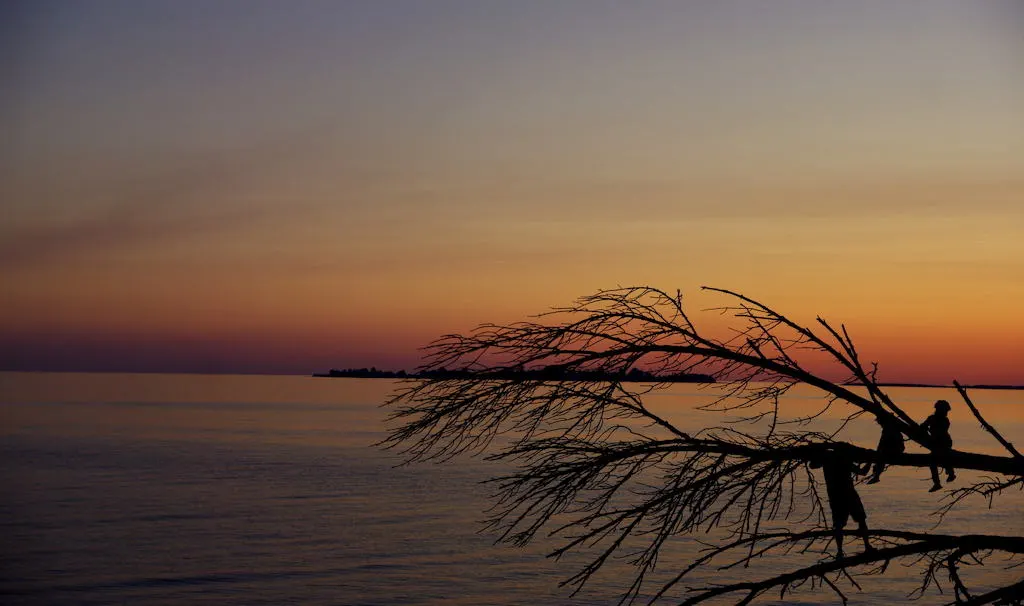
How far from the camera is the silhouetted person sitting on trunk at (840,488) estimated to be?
609cm

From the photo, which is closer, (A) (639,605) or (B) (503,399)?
(B) (503,399)

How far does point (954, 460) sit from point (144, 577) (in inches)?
1040

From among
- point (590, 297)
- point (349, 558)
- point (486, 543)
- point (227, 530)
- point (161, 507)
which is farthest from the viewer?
point (161, 507)

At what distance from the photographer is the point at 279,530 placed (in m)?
36.7

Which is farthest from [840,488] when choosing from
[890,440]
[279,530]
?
[279,530]

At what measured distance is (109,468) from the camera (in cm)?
5547

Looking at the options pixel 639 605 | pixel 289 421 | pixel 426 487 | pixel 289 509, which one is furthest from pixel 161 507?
pixel 289 421

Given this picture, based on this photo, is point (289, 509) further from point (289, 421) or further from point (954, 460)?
point (289, 421)

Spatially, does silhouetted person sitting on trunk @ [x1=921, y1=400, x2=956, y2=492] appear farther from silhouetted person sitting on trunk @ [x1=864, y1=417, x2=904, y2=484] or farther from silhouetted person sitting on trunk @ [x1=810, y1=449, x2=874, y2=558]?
silhouetted person sitting on trunk @ [x1=810, y1=449, x2=874, y2=558]

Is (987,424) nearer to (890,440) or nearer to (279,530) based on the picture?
(890,440)

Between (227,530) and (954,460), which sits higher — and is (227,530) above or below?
below

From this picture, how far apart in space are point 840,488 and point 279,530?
108ft

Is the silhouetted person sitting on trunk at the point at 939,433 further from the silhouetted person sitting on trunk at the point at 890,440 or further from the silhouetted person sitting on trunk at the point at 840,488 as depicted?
the silhouetted person sitting on trunk at the point at 840,488

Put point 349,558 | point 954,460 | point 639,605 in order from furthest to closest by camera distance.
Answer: point 349,558 < point 639,605 < point 954,460
